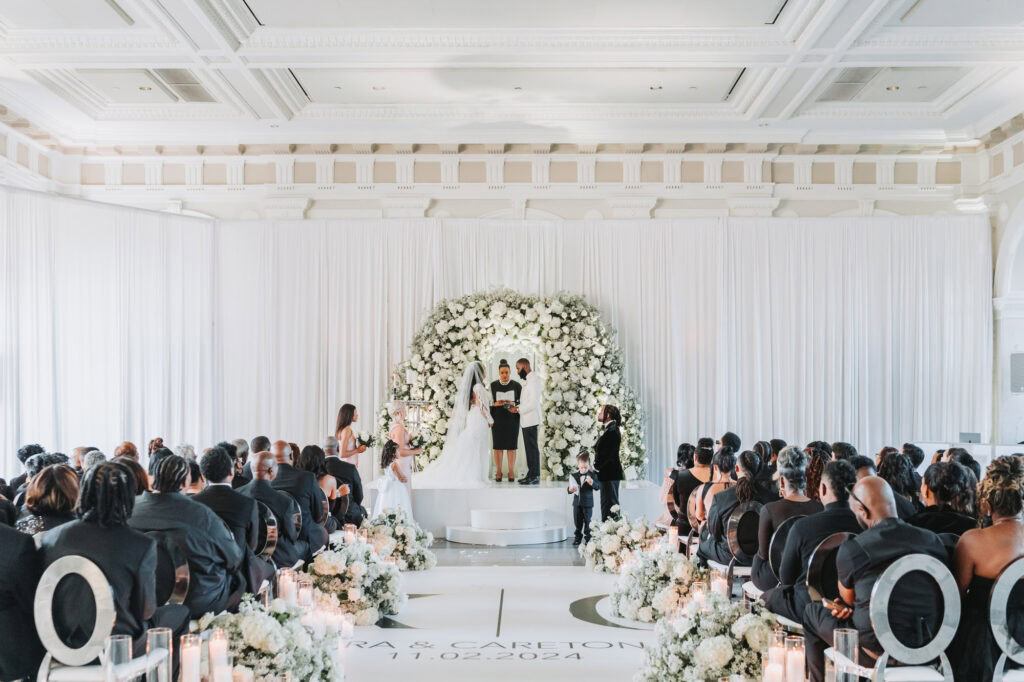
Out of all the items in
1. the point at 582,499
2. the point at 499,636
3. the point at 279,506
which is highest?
the point at 279,506

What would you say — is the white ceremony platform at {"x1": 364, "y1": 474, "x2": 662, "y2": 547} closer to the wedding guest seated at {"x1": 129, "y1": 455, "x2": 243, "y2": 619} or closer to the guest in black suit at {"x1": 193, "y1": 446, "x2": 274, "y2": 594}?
the guest in black suit at {"x1": 193, "y1": 446, "x2": 274, "y2": 594}

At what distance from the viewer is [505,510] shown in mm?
11812

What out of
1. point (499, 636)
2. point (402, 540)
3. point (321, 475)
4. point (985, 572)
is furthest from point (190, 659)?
point (402, 540)

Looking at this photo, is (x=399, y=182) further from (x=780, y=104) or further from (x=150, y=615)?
(x=150, y=615)

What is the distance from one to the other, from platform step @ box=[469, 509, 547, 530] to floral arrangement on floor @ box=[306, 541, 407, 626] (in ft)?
12.8

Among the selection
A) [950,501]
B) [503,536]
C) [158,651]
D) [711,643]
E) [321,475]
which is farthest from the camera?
[503,536]

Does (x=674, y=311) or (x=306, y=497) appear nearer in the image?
(x=306, y=497)

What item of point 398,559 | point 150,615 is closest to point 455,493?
point 398,559

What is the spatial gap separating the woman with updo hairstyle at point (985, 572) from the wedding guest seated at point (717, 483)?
2.98m

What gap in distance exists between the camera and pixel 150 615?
166 inches

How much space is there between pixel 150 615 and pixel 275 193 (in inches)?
429

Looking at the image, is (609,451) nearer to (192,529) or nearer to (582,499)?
(582,499)

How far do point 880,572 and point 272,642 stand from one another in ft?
9.59

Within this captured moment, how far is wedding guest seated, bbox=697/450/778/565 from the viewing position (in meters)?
6.41
